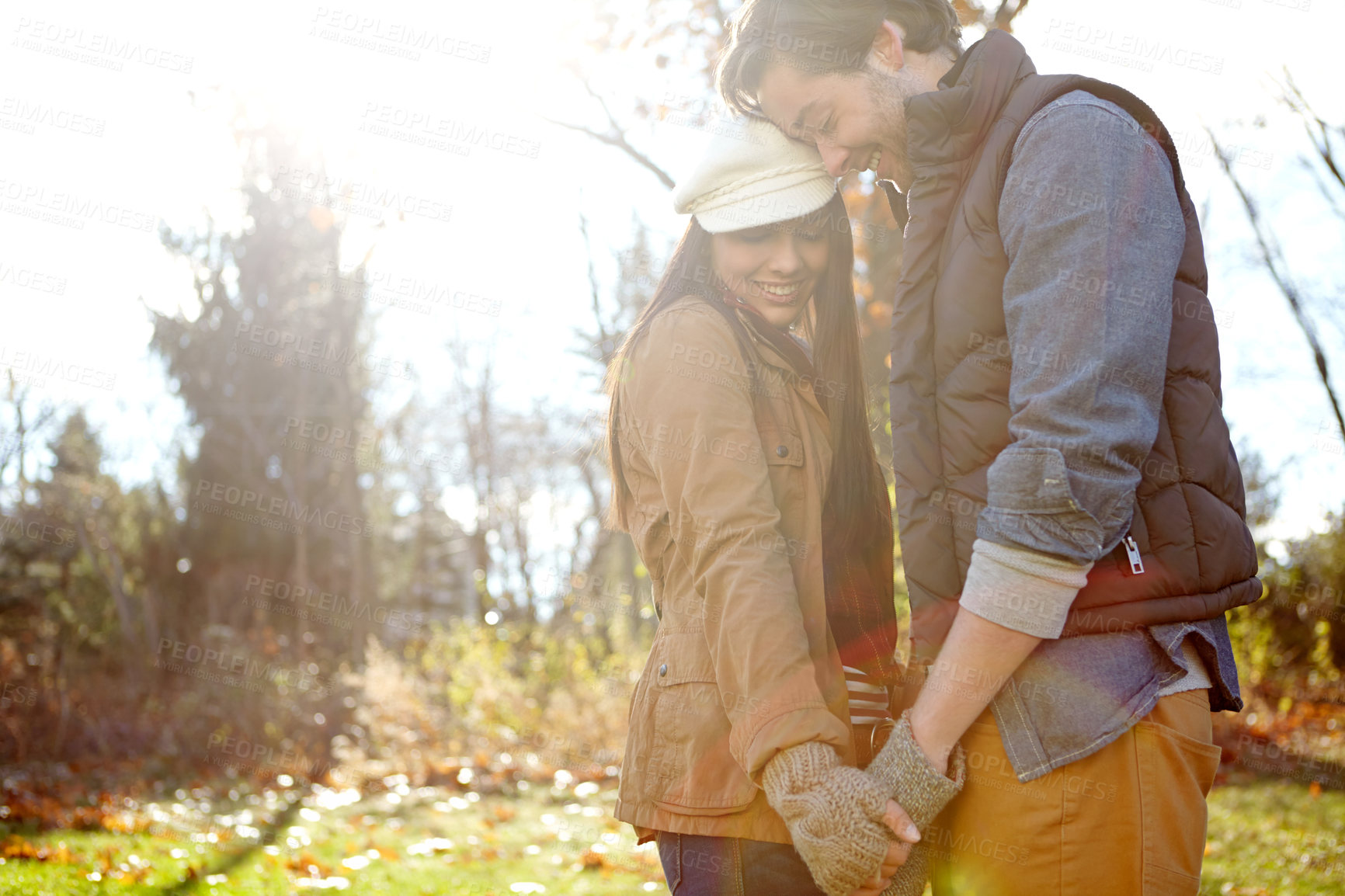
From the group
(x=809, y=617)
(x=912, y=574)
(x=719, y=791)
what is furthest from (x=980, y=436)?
(x=719, y=791)

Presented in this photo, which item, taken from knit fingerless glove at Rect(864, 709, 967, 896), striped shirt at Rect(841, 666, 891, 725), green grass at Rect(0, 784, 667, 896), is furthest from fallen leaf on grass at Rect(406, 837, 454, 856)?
knit fingerless glove at Rect(864, 709, 967, 896)

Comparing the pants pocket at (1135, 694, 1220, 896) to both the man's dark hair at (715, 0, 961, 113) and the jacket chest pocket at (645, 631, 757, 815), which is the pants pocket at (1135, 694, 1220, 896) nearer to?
the jacket chest pocket at (645, 631, 757, 815)

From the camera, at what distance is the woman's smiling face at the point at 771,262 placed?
6.85 feet

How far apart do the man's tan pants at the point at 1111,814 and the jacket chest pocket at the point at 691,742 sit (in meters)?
0.45

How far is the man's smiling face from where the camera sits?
1.83 m

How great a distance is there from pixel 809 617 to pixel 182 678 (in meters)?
14.7

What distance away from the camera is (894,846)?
1.56m

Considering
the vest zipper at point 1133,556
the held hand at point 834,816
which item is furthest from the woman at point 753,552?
the vest zipper at point 1133,556

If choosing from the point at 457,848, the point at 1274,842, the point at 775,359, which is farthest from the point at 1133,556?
the point at 1274,842

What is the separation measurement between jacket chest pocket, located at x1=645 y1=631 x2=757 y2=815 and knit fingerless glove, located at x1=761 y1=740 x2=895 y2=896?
143mm

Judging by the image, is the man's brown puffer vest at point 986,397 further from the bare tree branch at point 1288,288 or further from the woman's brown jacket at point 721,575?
the bare tree branch at point 1288,288

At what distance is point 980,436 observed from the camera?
1551mm

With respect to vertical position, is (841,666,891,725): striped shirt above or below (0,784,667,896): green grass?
above

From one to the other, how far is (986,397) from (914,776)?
0.66 meters
